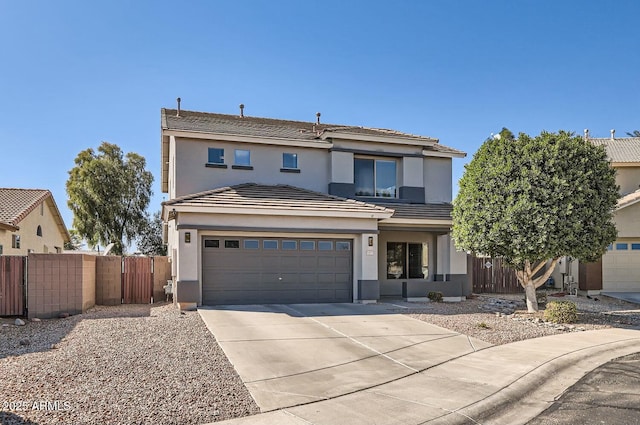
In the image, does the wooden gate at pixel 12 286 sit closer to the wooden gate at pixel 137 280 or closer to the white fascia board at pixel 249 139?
the wooden gate at pixel 137 280

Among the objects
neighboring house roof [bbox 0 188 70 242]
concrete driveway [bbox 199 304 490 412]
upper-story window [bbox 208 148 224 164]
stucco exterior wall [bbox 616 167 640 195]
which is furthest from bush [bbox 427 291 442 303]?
neighboring house roof [bbox 0 188 70 242]

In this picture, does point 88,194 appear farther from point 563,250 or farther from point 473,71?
point 563,250

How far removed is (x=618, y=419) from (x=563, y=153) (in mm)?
9273

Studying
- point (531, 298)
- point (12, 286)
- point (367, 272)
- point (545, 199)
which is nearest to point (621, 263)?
point (531, 298)

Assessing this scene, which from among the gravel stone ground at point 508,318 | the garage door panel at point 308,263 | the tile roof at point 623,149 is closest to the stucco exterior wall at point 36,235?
the garage door panel at point 308,263

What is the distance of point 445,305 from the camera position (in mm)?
16344

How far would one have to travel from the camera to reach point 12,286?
12172 mm

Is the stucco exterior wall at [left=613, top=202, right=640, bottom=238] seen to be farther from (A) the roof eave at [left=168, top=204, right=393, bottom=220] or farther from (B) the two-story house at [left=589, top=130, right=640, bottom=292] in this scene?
(A) the roof eave at [left=168, top=204, right=393, bottom=220]

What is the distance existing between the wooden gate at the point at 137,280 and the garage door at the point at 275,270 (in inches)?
110

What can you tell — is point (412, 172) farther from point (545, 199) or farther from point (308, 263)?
point (545, 199)

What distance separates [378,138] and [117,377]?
47.5 ft

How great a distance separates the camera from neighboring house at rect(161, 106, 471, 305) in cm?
Result: 1494

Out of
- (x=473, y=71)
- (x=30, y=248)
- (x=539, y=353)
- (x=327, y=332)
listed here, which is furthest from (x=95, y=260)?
(x=473, y=71)

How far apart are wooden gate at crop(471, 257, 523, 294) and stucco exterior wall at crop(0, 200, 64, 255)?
839 inches
